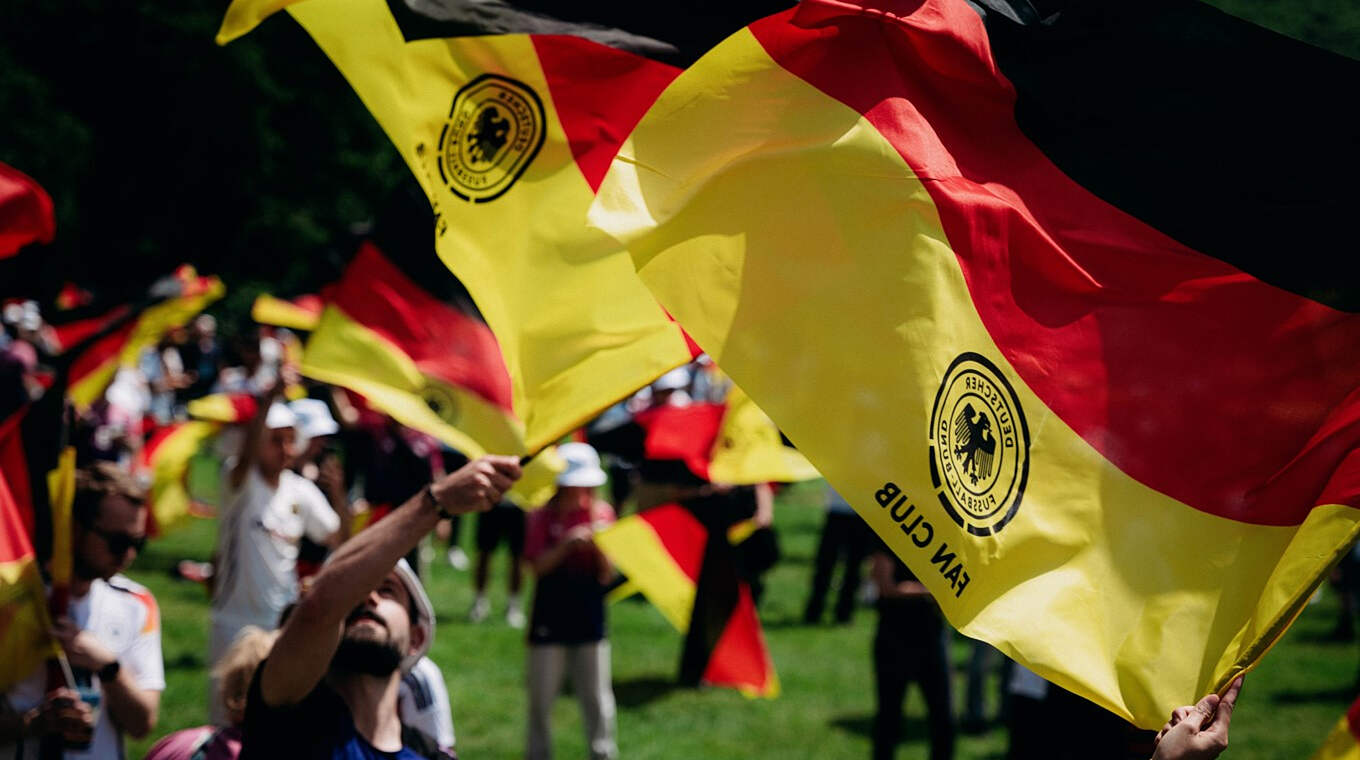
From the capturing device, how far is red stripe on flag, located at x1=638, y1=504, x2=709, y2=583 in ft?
27.3

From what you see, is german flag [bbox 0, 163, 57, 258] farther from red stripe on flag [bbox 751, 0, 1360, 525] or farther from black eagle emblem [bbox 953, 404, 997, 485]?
black eagle emblem [bbox 953, 404, 997, 485]

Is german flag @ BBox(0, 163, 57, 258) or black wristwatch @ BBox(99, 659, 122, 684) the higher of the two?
german flag @ BBox(0, 163, 57, 258)

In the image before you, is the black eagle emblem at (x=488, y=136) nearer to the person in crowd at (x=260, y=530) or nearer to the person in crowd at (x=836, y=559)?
the person in crowd at (x=260, y=530)

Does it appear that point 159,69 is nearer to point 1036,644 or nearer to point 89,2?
point 89,2

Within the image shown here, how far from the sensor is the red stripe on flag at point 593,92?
3.90 metres

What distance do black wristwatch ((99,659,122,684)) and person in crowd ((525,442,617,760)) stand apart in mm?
3830

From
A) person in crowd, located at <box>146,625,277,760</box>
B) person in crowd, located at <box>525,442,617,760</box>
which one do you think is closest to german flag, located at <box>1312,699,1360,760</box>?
person in crowd, located at <box>146,625,277,760</box>

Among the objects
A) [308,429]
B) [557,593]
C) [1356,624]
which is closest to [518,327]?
[557,593]

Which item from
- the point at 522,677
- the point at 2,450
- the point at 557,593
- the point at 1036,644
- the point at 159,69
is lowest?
the point at 159,69

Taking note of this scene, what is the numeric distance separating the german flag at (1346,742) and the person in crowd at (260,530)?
5.59 meters

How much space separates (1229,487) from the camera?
3.00m

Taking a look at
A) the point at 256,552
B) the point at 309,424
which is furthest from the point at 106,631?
the point at 309,424

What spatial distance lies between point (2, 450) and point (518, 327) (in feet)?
6.01

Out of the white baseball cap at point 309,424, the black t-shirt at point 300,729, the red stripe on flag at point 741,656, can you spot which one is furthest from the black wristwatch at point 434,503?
the red stripe on flag at point 741,656
